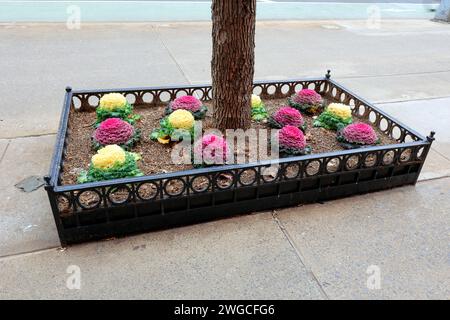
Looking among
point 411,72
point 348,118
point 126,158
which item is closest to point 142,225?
point 126,158

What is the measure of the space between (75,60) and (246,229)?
532cm

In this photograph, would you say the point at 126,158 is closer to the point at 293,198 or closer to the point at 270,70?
the point at 293,198

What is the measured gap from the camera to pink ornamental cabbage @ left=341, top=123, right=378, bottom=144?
11.6 ft

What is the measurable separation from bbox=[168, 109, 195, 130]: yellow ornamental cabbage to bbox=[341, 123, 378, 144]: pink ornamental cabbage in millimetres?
1470

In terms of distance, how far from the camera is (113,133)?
3.36 metres

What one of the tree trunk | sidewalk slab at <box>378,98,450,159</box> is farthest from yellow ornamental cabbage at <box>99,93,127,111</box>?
sidewalk slab at <box>378,98,450,159</box>

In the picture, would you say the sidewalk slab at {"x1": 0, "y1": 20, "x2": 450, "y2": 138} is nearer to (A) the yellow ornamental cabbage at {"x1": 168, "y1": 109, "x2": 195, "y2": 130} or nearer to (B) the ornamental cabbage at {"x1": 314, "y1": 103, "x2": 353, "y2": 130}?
(A) the yellow ornamental cabbage at {"x1": 168, "y1": 109, "x2": 195, "y2": 130}

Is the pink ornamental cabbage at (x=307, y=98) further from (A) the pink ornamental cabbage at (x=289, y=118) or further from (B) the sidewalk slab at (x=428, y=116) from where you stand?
(B) the sidewalk slab at (x=428, y=116)

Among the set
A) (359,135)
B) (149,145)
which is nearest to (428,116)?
(359,135)

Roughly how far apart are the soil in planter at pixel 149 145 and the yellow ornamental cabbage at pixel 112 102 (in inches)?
9.6

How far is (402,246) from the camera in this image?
283 centimetres

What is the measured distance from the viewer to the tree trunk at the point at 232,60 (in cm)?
314

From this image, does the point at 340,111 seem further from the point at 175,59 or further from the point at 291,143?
the point at 175,59

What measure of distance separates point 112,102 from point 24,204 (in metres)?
1.29
